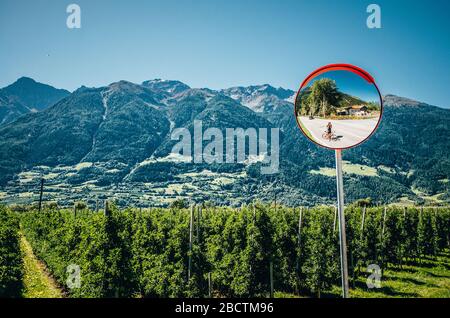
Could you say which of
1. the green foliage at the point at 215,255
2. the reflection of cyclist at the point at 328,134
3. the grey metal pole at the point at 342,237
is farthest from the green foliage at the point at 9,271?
the reflection of cyclist at the point at 328,134

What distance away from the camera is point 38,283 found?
1738 centimetres

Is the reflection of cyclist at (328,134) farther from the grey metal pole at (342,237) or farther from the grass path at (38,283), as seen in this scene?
the grass path at (38,283)

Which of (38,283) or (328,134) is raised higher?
(328,134)

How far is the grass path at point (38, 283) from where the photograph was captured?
1514cm

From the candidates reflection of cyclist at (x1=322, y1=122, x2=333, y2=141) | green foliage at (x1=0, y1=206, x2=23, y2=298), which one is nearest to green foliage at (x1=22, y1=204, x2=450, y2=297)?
green foliage at (x1=0, y1=206, x2=23, y2=298)

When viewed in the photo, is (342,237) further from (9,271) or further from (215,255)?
(9,271)

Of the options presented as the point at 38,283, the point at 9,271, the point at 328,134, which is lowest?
the point at 38,283

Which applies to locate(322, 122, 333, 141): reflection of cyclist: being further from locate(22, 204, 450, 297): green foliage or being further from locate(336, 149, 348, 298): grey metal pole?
locate(22, 204, 450, 297): green foliage

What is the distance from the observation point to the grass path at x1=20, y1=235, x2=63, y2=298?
15.1 metres

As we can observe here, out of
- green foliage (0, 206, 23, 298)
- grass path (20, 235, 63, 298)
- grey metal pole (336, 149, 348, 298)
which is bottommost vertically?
grass path (20, 235, 63, 298)

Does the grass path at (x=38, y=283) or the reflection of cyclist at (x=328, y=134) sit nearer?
the reflection of cyclist at (x=328, y=134)

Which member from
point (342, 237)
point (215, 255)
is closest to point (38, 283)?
point (215, 255)
